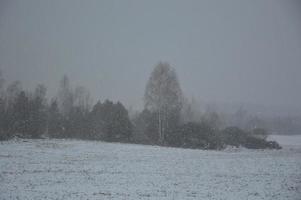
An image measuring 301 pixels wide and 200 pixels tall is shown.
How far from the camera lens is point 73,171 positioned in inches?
874

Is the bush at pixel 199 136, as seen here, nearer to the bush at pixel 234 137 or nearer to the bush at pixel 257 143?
the bush at pixel 234 137

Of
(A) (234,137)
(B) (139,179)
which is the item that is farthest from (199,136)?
(B) (139,179)

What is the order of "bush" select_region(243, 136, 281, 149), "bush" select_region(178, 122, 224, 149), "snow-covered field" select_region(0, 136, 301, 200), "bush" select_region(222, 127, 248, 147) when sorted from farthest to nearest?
1. "bush" select_region(222, 127, 248, 147)
2. "bush" select_region(243, 136, 281, 149)
3. "bush" select_region(178, 122, 224, 149)
4. "snow-covered field" select_region(0, 136, 301, 200)

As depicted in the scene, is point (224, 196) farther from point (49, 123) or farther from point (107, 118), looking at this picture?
point (49, 123)

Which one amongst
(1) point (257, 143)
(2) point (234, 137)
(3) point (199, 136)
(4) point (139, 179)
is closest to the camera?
(4) point (139, 179)

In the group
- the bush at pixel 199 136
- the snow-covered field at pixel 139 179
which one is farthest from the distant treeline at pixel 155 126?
the snow-covered field at pixel 139 179

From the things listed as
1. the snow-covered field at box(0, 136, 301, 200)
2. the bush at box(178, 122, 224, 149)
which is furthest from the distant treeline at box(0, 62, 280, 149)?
the snow-covered field at box(0, 136, 301, 200)

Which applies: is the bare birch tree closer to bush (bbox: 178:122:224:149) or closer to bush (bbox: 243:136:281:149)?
bush (bbox: 178:122:224:149)

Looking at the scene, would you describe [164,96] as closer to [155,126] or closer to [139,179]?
[155,126]

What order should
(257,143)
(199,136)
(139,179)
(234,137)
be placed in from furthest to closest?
(234,137) < (257,143) < (199,136) < (139,179)

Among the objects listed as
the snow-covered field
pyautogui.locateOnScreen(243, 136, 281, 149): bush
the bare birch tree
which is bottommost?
the snow-covered field

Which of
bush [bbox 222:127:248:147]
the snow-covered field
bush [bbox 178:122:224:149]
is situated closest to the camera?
the snow-covered field

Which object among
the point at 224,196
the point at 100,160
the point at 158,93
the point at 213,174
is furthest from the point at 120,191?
the point at 158,93

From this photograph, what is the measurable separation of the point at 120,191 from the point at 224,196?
16.5 feet
